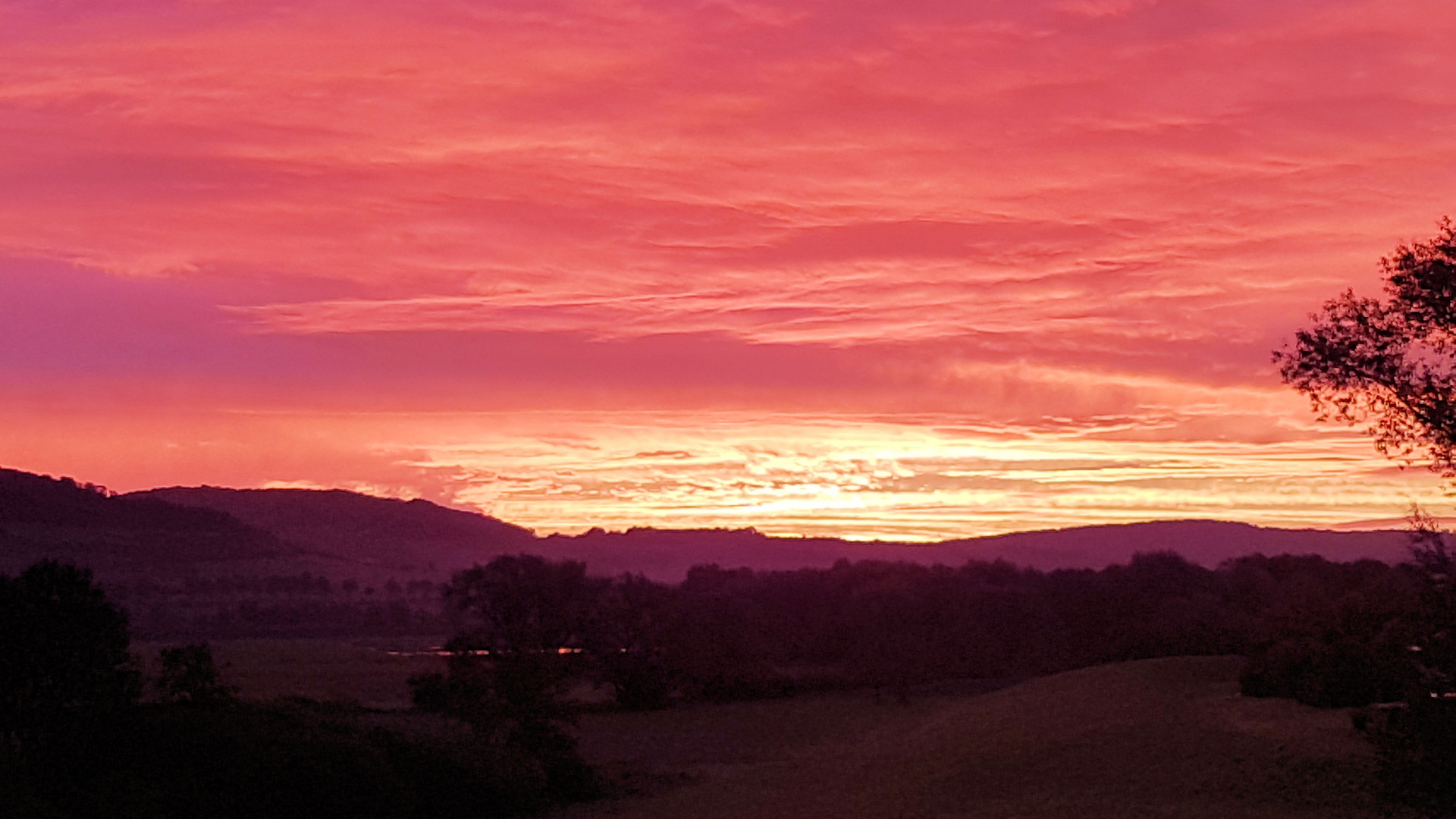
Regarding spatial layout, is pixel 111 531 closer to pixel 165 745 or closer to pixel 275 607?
pixel 275 607

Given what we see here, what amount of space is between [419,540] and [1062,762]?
382ft

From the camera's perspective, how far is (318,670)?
143ft

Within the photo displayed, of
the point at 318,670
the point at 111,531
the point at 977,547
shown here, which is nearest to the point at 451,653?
the point at 318,670

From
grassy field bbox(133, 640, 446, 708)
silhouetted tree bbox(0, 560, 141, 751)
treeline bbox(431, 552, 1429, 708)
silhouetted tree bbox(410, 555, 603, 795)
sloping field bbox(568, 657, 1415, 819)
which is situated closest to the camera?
silhouetted tree bbox(0, 560, 141, 751)

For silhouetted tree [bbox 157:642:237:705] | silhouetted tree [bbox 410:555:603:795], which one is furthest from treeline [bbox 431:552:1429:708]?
silhouetted tree [bbox 157:642:237:705]

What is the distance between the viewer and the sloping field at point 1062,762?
17719 mm

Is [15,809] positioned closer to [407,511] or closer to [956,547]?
[407,511]

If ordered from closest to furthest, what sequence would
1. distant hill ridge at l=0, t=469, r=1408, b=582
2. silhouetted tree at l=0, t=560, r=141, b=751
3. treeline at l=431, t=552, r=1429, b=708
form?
silhouetted tree at l=0, t=560, r=141, b=751 → treeline at l=431, t=552, r=1429, b=708 → distant hill ridge at l=0, t=469, r=1408, b=582

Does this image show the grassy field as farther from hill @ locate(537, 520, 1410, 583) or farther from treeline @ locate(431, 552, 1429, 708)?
hill @ locate(537, 520, 1410, 583)

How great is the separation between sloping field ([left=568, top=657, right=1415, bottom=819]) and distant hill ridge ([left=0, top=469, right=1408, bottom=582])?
7175 centimetres

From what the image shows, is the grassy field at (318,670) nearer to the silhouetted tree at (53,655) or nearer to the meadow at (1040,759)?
the meadow at (1040,759)

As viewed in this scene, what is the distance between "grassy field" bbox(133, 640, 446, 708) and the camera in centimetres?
3753

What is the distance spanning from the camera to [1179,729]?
20.7 metres

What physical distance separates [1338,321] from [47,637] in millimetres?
15338
